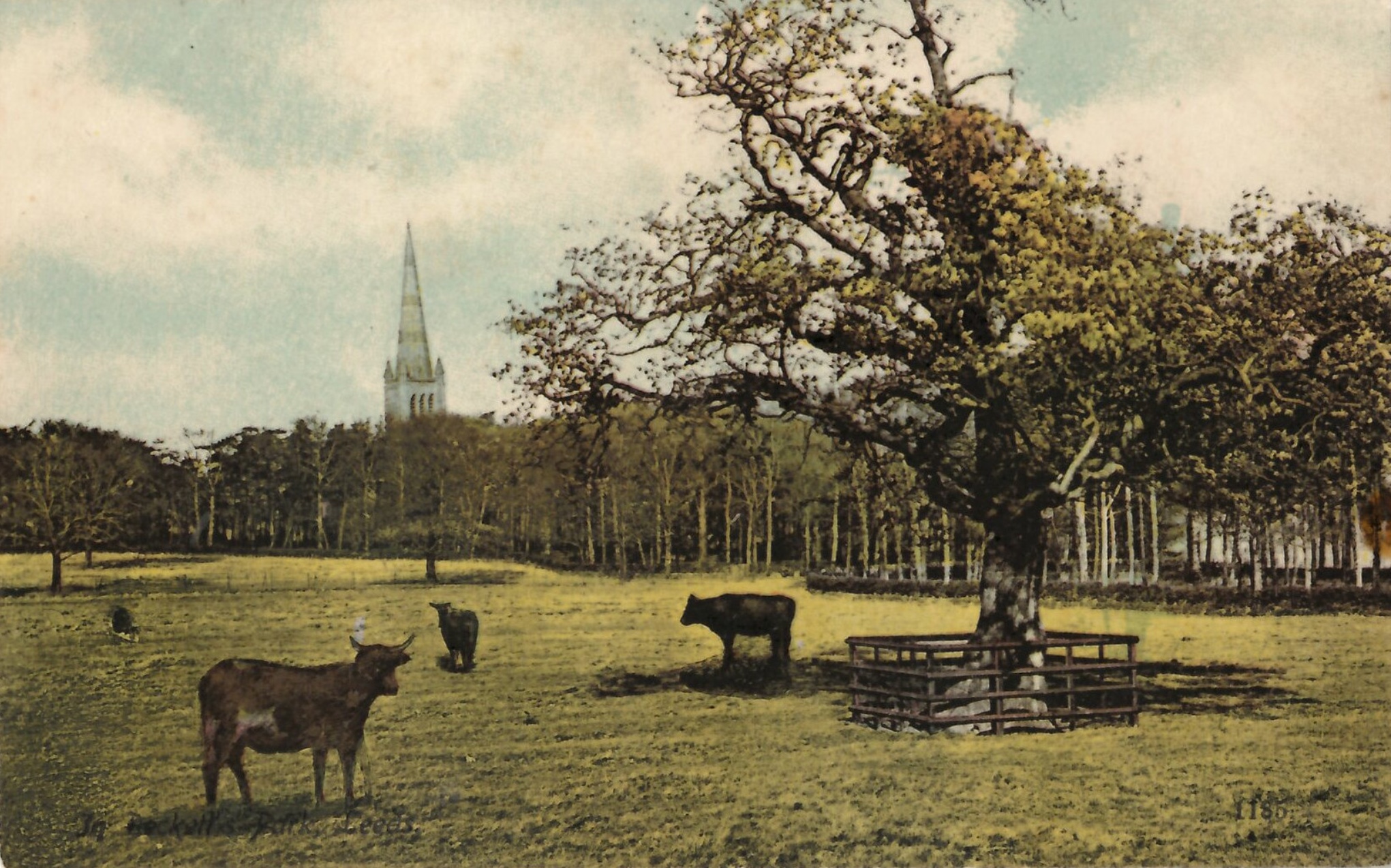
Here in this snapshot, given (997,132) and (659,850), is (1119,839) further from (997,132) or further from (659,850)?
(997,132)

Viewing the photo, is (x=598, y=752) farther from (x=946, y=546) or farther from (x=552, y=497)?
(x=946, y=546)

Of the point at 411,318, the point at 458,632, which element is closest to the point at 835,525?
the point at 458,632

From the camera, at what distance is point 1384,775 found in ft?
50.4

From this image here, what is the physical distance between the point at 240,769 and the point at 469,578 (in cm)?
558

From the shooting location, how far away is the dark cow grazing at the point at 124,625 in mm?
15750

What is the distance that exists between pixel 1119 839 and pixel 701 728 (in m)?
5.22

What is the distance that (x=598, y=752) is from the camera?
50.2ft

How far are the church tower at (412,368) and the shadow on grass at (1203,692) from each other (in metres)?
10.1

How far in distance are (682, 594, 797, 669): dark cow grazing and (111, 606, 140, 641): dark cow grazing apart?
7.28 metres

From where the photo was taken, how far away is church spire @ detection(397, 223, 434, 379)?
1589 cm

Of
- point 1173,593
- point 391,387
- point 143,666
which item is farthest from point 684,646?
point 1173,593

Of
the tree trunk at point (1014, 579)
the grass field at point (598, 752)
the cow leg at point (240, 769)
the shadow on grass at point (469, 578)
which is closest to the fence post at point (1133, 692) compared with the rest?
the grass field at point (598, 752)

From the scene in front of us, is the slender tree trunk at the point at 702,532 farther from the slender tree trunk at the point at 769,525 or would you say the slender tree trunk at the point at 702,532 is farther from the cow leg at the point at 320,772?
the cow leg at the point at 320,772

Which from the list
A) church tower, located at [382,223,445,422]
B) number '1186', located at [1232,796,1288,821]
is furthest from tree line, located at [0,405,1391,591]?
number '1186', located at [1232,796,1288,821]
